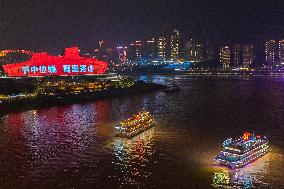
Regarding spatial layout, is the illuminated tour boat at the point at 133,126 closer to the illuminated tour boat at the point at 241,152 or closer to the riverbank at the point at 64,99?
the illuminated tour boat at the point at 241,152

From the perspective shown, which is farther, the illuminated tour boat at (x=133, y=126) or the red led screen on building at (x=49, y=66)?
the red led screen on building at (x=49, y=66)

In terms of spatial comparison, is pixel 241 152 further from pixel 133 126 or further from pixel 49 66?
pixel 49 66

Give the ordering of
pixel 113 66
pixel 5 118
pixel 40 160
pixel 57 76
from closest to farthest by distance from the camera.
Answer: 1. pixel 40 160
2. pixel 5 118
3. pixel 57 76
4. pixel 113 66

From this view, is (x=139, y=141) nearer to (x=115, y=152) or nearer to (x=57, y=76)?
(x=115, y=152)

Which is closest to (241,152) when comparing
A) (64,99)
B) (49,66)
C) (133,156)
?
(133,156)

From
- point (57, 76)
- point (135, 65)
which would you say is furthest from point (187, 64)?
point (57, 76)

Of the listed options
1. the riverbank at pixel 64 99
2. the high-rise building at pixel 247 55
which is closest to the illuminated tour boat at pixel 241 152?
the riverbank at pixel 64 99

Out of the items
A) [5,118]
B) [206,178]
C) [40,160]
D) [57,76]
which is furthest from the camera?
[57,76]

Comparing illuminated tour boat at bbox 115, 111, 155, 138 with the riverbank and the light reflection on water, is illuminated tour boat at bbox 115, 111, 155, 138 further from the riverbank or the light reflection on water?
the riverbank
